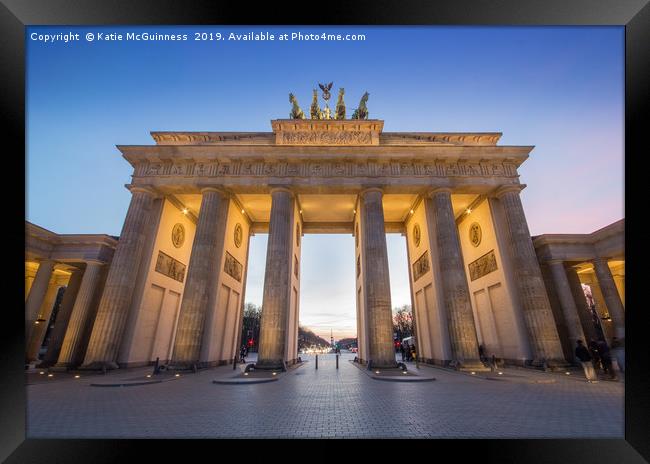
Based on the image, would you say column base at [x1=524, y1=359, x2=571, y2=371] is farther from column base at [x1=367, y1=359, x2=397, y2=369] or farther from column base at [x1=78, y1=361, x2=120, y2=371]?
column base at [x1=78, y1=361, x2=120, y2=371]

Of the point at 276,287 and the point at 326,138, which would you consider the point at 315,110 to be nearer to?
the point at 326,138

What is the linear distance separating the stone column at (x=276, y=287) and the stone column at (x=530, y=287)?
1470 centimetres

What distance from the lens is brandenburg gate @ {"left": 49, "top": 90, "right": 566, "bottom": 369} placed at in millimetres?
16656

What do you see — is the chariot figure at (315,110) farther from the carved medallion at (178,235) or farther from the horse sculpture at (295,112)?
the carved medallion at (178,235)

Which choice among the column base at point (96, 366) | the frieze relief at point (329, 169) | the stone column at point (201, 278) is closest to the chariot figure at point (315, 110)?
the frieze relief at point (329, 169)

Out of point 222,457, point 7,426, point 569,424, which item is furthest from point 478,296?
point 7,426

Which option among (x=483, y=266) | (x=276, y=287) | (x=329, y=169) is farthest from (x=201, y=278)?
(x=483, y=266)

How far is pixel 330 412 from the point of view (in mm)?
6445

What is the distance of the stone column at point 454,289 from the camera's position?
16.1 meters

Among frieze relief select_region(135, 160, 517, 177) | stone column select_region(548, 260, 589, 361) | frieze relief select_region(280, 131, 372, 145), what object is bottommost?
stone column select_region(548, 260, 589, 361)

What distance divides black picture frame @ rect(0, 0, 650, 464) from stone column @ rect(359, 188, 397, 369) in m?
12.5

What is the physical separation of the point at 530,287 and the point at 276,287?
615 inches

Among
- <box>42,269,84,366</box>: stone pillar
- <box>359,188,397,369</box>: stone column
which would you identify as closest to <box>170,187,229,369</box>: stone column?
<box>359,188,397,369</box>: stone column
